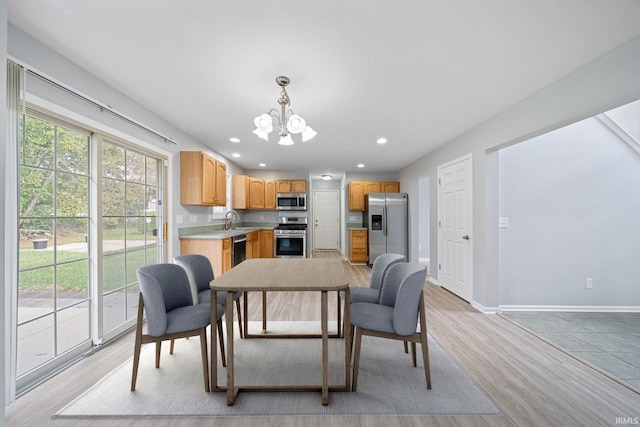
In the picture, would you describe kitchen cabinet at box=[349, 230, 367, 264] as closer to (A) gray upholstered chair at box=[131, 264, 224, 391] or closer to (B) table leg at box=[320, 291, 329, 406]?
(A) gray upholstered chair at box=[131, 264, 224, 391]

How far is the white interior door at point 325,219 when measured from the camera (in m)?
8.94

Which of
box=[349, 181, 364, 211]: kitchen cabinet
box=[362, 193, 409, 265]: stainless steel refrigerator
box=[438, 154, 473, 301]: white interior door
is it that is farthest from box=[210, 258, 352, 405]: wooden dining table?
box=[349, 181, 364, 211]: kitchen cabinet

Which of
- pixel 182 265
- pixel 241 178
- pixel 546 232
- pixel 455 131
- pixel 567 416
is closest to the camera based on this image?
pixel 567 416

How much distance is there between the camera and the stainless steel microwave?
21.0 feet

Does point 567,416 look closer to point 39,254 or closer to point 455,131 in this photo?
point 455,131

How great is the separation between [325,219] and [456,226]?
5387 mm

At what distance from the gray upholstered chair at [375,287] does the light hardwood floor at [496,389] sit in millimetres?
810

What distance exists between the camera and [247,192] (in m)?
6.07

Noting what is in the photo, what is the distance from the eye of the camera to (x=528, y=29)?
1.64 m

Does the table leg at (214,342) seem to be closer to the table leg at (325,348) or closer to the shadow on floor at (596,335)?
the table leg at (325,348)

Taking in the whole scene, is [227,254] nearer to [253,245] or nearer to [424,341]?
[253,245]

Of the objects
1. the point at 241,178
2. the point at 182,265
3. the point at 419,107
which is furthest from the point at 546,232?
the point at 241,178

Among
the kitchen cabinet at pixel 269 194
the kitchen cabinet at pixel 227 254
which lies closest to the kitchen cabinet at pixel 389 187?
the kitchen cabinet at pixel 269 194

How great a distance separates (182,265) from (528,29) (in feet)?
9.62
